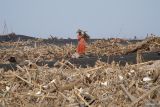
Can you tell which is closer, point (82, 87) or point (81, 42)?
point (82, 87)

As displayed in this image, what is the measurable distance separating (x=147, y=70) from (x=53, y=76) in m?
2.67

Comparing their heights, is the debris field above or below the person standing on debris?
below

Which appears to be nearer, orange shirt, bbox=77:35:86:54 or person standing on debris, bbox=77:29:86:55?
person standing on debris, bbox=77:29:86:55

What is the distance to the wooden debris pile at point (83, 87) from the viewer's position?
8.95 metres

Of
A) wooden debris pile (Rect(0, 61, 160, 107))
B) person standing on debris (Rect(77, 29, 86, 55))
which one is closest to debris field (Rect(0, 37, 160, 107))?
wooden debris pile (Rect(0, 61, 160, 107))

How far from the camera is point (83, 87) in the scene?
10484mm

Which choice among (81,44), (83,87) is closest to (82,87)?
(83,87)

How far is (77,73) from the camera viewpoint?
1189 centimetres

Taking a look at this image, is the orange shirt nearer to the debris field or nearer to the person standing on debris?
the person standing on debris

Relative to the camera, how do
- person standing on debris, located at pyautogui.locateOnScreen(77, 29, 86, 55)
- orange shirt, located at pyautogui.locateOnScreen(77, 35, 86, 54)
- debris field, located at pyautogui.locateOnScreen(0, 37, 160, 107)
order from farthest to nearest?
orange shirt, located at pyautogui.locateOnScreen(77, 35, 86, 54)
person standing on debris, located at pyautogui.locateOnScreen(77, 29, 86, 55)
debris field, located at pyautogui.locateOnScreen(0, 37, 160, 107)

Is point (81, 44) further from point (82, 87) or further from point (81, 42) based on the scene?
point (82, 87)

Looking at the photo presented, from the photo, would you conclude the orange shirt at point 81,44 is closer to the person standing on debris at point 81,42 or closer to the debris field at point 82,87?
the person standing on debris at point 81,42

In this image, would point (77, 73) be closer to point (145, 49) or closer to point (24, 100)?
point (24, 100)

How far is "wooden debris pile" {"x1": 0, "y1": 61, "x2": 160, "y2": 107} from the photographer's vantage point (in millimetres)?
8953
